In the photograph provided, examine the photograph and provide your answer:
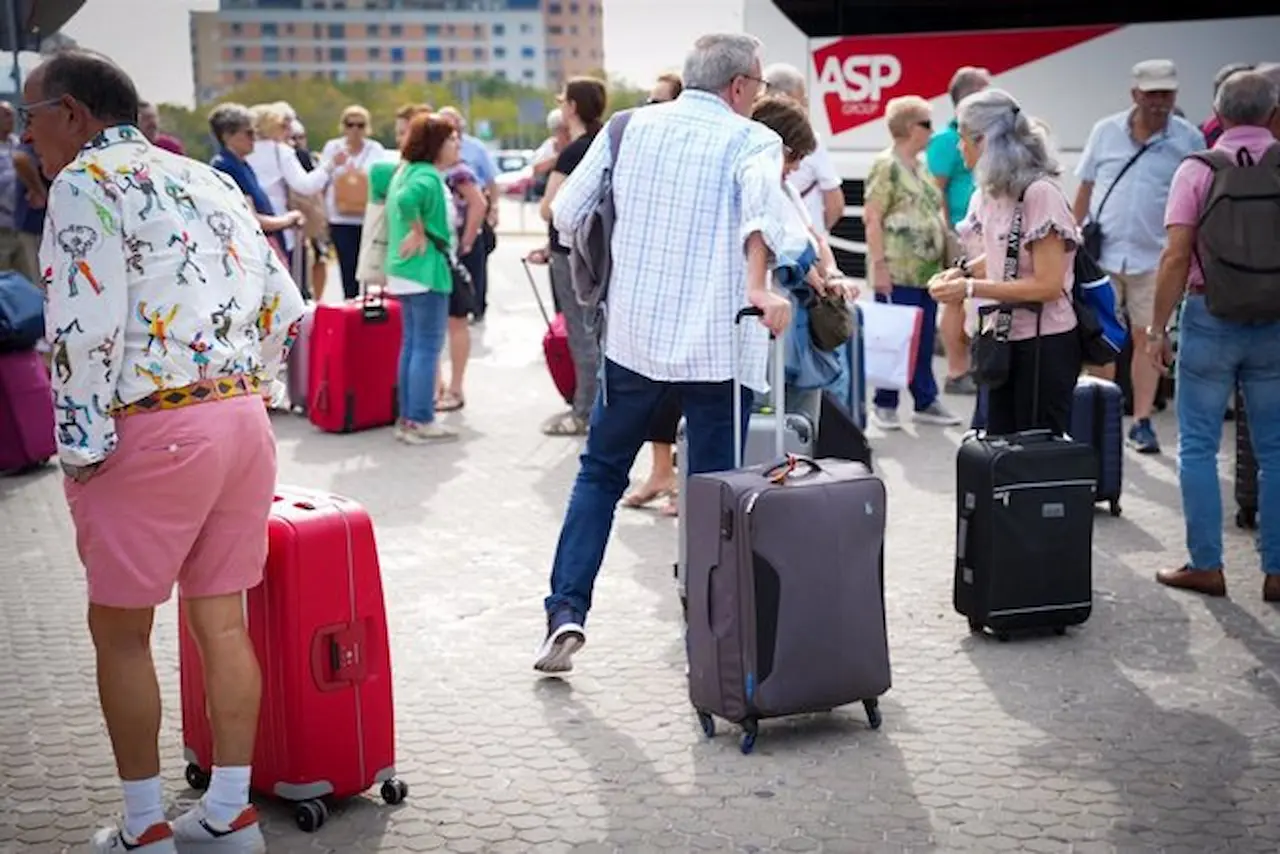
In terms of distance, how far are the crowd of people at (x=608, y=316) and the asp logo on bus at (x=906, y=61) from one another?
305 centimetres

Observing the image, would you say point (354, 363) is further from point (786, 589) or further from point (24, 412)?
point (786, 589)

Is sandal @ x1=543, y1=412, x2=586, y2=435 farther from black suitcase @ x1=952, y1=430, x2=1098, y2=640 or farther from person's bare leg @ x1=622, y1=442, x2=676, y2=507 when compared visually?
black suitcase @ x1=952, y1=430, x2=1098, y2=640

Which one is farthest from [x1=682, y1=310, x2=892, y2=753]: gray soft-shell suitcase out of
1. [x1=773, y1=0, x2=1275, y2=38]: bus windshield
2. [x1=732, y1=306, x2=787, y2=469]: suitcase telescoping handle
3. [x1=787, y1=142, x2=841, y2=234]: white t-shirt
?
[x1=773, y1=0, x2=1275, y2=38]: bus windshield

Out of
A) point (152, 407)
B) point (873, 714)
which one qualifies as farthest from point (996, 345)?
point (152, 407)

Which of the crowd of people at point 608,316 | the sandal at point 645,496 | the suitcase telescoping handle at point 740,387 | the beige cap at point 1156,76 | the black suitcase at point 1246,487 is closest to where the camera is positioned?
the crowd of people at point 608,316

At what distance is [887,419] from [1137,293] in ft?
5.08

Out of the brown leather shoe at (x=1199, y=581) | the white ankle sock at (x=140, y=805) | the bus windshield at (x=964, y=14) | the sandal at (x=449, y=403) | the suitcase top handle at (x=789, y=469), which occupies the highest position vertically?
the bus windshield at (x=964, y=14)

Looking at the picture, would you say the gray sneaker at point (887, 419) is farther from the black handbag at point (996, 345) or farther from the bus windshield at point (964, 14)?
the black handbag at point (996, 345)

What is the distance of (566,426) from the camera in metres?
10.5

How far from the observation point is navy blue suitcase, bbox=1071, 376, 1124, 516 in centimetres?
821

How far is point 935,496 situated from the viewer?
8.71m

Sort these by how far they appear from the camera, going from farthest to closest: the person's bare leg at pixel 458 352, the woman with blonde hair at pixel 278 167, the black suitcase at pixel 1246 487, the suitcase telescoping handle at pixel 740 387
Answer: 1. the woman with blonde hair at pixel 278 167
2. the person's bare leg at pixel 458 352
3. the black suitcase at pixel 1246 487
4. the suitcase telescoping handle at pixel 740 387

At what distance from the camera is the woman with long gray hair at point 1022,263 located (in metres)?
6.36

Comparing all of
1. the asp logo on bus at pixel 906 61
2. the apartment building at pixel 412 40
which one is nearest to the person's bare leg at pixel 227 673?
the asp logo on bus at pixel 906 61
